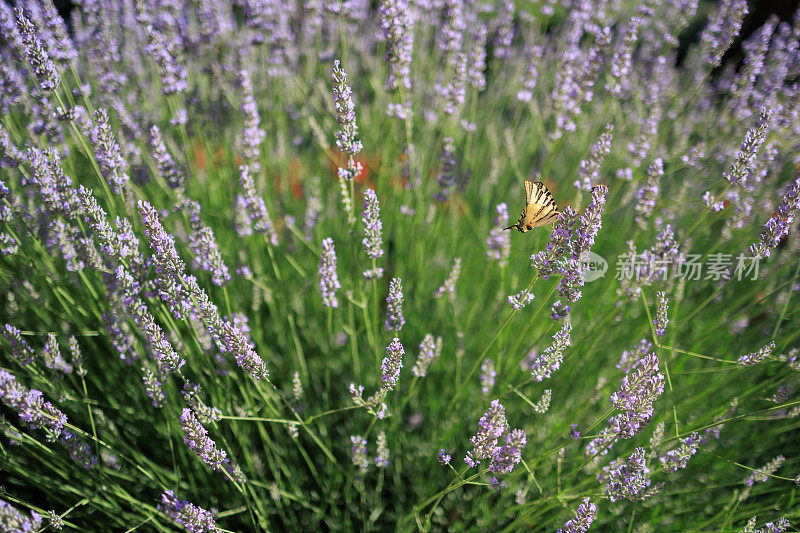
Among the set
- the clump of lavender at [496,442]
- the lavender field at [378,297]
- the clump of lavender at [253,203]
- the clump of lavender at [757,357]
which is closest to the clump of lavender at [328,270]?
the lavender field at [378,297]

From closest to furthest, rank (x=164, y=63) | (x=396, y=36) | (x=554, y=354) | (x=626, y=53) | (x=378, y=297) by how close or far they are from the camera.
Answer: (x=554, y=354) → (x=396, y=36) → (x=164, y=63) → (x=626, y=53) → (x=378, y=297)

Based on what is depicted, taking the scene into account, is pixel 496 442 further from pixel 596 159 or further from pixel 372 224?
pixel 596 159

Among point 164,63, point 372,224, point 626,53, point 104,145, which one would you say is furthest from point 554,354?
point 164,63

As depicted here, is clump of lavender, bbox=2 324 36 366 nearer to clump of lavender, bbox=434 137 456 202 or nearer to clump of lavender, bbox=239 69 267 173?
clump of lavender, bbox=239 69 267 173

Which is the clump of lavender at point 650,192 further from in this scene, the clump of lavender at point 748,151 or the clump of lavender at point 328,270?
the clump of lavender at point 328,270

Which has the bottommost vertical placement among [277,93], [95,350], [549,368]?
[95,350]

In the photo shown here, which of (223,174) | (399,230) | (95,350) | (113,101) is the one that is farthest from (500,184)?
(95,350)

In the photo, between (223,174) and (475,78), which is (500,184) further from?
(223,174)
